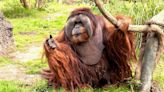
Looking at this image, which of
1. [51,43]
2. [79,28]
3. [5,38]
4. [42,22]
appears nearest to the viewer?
[51,43]

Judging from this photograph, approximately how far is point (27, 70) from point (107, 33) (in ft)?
4.06

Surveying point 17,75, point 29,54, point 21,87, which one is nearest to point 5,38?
point 29,54

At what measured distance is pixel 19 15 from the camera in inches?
341

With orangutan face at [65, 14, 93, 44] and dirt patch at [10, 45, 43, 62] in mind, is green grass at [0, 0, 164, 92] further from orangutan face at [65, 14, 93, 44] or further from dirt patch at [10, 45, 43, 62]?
orangutan face at [65, 14, 93, 44]

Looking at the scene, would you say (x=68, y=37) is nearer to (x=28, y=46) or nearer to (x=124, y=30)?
(x=124, y=30)

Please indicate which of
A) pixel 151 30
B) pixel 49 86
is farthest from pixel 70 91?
pixel 151 30

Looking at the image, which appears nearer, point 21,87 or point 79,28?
point 79,28

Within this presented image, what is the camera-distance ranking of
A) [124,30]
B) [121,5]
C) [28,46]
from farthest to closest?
[28,46], [121,5], [124,30]

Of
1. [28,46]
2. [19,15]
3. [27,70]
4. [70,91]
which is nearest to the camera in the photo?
[70,91]

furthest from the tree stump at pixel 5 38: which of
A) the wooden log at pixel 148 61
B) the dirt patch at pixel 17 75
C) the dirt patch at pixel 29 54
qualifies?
the wooden log at pixel 148 61

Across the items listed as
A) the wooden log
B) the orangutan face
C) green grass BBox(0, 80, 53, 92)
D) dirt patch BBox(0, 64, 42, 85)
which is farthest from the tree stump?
the wooden log

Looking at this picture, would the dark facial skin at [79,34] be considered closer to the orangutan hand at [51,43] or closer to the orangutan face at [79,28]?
the orangutan face at [79,28]

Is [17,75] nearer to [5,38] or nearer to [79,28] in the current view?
[79,28]

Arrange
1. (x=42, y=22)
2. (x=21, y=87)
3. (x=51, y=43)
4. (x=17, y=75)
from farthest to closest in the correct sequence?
(x=42, y=22), (x=17, y=75), (x=21, y=87), (x=51, y=43)
